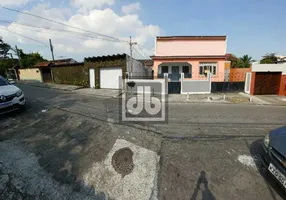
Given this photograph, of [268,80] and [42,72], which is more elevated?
[42,72]

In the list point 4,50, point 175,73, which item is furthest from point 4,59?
point 175,73

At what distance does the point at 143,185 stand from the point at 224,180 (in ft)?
4.79

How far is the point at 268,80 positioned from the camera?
11.5m

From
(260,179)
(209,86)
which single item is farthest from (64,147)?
(209,86)

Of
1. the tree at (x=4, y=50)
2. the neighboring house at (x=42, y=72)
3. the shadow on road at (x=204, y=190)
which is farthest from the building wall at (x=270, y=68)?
the tree at (x=4, y=50)

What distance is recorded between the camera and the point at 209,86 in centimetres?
1229

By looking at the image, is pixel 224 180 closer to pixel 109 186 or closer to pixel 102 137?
pixel 109 186

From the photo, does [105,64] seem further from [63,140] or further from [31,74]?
[31,74]

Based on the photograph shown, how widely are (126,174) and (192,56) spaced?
14.9 metres

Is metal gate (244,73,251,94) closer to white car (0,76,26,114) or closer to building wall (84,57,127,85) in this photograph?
building wall (84,57,127,85)

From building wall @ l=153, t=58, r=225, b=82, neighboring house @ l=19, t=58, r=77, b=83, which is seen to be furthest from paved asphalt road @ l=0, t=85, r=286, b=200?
neighboring house @ l=19, t=58, r=77, b=83

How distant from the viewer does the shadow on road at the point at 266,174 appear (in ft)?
8.06

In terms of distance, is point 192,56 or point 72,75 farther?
point 72,75

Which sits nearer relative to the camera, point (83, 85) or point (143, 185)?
point (143, 185)
